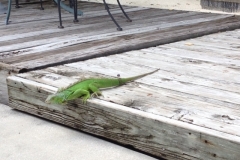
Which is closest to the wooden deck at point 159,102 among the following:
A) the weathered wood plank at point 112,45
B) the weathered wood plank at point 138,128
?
the weathered wood plank at point 138,128

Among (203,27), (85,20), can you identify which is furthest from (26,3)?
(203,27)

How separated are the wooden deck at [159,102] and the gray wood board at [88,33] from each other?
0.65 feet

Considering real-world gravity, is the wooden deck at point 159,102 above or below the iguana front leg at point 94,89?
below

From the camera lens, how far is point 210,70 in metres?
2.82

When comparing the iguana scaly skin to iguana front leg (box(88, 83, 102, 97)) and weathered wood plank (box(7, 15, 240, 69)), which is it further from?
weathered wood plank (box(7, 15, 240, 69))

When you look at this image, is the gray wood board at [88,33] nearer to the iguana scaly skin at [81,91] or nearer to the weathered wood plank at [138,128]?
the weathered wood plank at [138,128]

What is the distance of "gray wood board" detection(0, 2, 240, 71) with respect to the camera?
10.5 ft

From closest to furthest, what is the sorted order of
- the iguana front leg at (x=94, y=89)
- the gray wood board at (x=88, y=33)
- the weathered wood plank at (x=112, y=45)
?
the iguana front leg at (x=94, y=89) < the weathered wood plank at (x=112, y=45) < the gray wood board at (x=88, y=33)

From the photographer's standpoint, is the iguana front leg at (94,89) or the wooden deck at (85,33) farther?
the wooden deck at (85,33)

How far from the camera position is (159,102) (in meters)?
2.24

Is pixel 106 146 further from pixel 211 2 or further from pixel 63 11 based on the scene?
pixel 211 2

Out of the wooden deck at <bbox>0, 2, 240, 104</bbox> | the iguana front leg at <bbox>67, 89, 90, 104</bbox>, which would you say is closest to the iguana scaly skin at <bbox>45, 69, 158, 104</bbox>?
the iguana front leg at <bbox>67, 89, 90, 104</bbox>

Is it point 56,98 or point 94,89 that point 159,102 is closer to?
point 94,89

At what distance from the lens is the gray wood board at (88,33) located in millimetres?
3199
